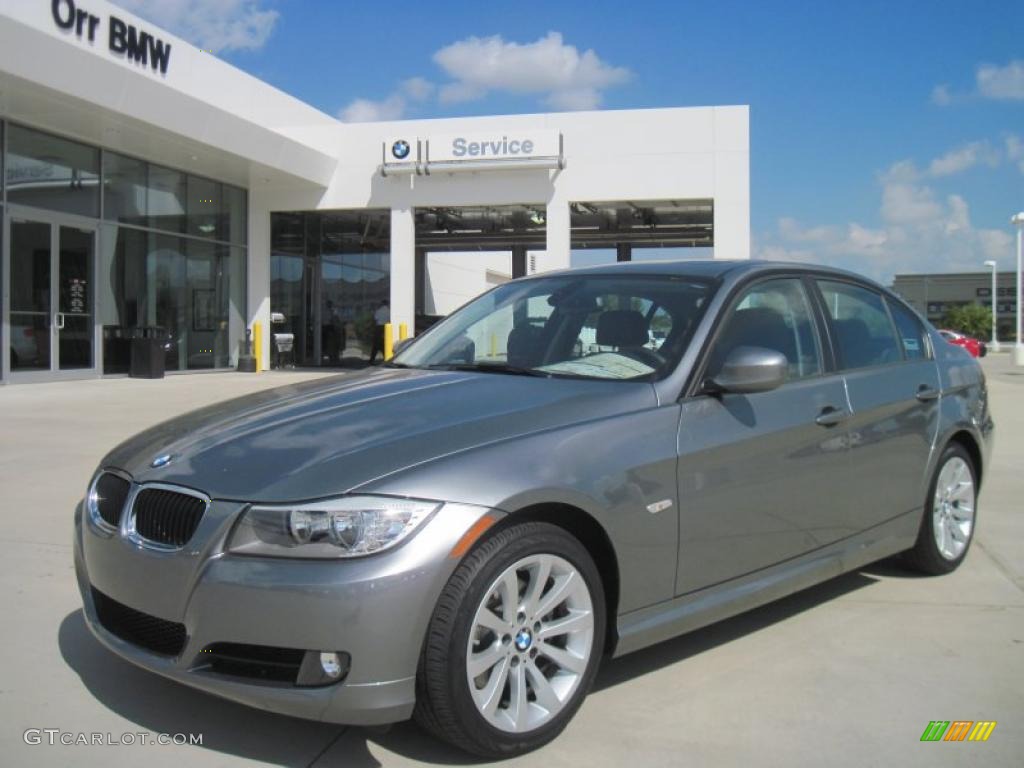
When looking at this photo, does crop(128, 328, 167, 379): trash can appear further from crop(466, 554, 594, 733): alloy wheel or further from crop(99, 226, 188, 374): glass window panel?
crop(466, 554, 594, 733): alloy wheel

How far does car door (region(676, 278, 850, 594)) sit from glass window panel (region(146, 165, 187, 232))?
17291mm

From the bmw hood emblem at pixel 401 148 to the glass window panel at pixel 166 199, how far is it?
469 cm

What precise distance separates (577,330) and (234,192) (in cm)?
1969

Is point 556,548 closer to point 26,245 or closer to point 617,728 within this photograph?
point 617,728

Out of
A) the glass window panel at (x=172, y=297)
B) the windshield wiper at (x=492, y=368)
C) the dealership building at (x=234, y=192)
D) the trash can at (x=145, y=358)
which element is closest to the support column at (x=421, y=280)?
the dealership building at (x=234, y=192)

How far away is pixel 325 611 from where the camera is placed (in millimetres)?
2455

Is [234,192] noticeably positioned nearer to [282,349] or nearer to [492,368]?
[282,349]

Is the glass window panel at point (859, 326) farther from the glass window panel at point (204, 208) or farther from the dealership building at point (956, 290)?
the dealership building at point (956, 290)

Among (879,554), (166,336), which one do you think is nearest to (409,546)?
(879,554)

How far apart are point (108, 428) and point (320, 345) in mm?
15009

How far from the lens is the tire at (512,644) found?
2570 millimetres

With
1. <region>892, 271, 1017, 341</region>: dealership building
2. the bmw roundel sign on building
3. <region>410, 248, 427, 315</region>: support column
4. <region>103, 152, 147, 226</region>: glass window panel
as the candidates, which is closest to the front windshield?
<region>103, 152, 147, 226</region>: glass window panel

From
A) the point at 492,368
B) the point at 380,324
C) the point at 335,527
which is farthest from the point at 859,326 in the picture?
the point at 380,324

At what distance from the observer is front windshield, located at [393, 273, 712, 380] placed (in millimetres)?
3570
